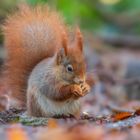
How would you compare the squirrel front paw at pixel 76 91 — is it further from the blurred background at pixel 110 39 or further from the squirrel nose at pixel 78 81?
the blurred background at pixel 110 39

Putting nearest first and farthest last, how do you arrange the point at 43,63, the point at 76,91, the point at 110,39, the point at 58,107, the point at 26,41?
the point at 76,91 → the point at 58,107 → the point at 43,63 → the point at 26,41 → the point at 110,39

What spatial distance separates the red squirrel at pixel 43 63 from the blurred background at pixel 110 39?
2.07 metres

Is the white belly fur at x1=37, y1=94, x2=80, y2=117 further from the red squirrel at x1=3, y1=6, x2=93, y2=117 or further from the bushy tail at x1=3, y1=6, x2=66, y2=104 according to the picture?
the bushy tail at x1=3, y1=6, x2=66, y2=104

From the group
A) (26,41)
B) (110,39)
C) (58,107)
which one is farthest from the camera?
(110,39)

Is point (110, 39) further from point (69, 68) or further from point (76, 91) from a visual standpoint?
point (76, 91)

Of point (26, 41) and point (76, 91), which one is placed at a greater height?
point (26, 41)

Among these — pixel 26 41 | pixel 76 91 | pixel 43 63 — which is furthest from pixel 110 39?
pixel 76 91

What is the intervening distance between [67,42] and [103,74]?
11.9 feet

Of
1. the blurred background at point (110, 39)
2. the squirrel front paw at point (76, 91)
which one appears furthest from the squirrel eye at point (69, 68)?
the blurred background at point (110, 39)

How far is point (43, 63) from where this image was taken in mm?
4258

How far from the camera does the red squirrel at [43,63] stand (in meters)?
3.94

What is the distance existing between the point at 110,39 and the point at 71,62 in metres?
6.64

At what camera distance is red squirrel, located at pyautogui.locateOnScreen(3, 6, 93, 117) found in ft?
12.9

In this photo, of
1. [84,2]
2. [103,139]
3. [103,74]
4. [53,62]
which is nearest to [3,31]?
[53,62]
